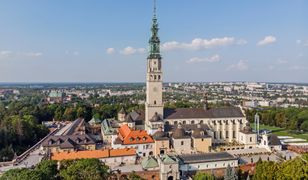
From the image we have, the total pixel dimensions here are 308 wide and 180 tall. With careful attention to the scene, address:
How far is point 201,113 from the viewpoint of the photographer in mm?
50656

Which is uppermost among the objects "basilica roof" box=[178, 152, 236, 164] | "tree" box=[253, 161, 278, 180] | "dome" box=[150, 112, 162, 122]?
"dome" box=[150, 112, 162, 122]

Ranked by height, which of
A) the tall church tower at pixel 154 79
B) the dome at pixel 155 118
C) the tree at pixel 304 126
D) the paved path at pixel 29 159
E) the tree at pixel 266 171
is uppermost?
the tall church tower at pixel 154 79

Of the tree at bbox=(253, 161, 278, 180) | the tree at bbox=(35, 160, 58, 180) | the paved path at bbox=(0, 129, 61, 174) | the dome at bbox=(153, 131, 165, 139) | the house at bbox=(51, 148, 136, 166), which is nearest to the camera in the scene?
the tree at bbox=(35, 160, 58, 180)

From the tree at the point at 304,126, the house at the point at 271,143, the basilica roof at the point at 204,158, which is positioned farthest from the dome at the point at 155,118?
the tree at the point at 304,126

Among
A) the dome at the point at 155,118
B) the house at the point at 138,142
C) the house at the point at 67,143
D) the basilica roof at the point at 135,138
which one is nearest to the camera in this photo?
the house at the point at 138,142

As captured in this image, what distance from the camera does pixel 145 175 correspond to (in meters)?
33.6

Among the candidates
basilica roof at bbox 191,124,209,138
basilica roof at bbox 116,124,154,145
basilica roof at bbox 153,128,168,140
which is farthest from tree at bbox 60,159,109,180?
basilica roof at bbox 191,124,209,138

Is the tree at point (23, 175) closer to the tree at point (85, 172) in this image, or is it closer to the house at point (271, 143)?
the tree at point (85, 172)

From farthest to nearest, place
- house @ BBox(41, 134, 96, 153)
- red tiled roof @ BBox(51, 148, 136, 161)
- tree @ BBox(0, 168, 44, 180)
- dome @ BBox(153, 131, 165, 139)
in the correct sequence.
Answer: house @ BBox(41, 134, 96, 153)
dome @ BBox(153, 131, 165, 139)
red tiled roof @ BBox(51, 148, 136, 161)
tree @ BBox(0, 168, 44, 180)

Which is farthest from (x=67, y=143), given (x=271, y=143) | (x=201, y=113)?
(x=271, y=143)

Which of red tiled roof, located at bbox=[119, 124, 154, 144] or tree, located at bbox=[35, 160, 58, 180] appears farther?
red tiled roof, located at bbox=[119, 124, 154, 144]

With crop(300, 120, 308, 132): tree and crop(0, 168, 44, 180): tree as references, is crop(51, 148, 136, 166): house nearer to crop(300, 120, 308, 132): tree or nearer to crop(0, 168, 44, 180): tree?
crop(0, 168, 44, 180): tree

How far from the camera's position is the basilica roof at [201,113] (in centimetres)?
4922

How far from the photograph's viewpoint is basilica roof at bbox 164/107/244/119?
161 feet
